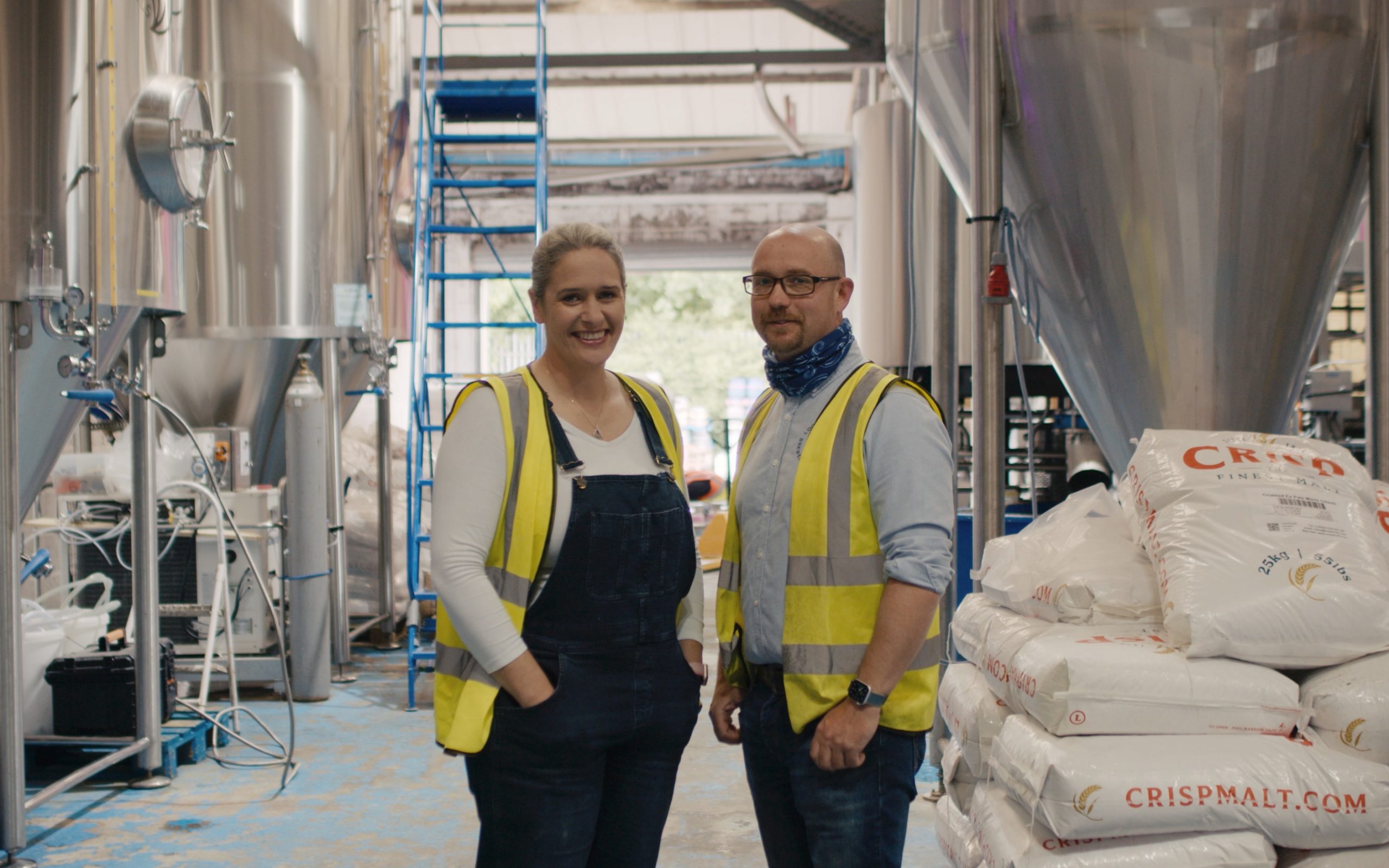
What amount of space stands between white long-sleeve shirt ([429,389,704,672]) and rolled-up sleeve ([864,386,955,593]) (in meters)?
0.41

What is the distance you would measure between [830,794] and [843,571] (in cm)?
31

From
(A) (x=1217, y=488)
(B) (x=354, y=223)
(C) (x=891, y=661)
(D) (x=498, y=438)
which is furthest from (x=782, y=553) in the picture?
(B) (x=354, y=223)

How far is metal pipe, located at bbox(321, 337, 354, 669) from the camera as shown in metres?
5.27

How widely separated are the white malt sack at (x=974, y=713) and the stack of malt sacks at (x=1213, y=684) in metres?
0.11

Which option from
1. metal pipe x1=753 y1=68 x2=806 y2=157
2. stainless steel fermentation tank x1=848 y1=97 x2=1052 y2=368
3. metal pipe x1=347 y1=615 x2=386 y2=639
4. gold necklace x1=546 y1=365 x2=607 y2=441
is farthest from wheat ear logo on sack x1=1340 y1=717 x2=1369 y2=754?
metal pipe x1=753 y1=68 x2=806 y2=157

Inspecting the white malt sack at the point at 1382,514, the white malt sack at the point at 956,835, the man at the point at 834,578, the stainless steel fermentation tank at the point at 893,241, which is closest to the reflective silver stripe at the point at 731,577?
the man at the point at 834,578

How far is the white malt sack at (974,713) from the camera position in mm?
2230

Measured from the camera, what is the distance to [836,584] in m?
1.62

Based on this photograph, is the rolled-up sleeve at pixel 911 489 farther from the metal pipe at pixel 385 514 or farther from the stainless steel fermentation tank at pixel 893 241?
the metal pipe at pixel 385 514

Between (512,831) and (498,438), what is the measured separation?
54cm

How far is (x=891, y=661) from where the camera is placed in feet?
5.13

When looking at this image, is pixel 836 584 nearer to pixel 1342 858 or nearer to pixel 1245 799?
pixel 1245 799

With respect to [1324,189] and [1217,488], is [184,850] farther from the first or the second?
[1324,189]

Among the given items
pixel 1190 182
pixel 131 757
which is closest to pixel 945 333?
pixel 1190 182
